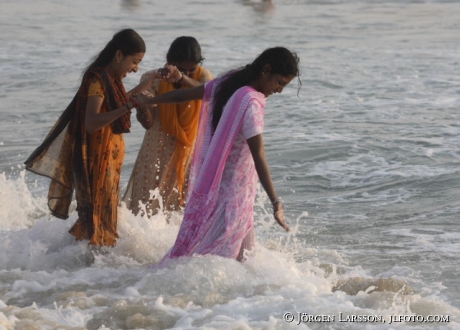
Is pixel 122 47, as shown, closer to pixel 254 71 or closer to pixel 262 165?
pixel 254 71

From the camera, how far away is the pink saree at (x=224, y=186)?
4.65 metres

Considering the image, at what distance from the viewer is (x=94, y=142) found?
5125 mm

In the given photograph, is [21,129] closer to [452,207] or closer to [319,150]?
[319,150]

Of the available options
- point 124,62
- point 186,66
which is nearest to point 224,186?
point 124,62

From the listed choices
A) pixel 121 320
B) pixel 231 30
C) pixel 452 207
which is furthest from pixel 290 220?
pixel 231 30

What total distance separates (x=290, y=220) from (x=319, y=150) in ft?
8.20

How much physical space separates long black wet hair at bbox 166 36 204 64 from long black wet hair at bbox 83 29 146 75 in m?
0.64

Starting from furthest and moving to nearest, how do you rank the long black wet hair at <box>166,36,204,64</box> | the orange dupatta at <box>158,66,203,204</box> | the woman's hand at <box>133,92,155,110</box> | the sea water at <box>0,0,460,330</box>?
the orange dupatta at <box>158,66,203,204</box> → the long black wet hair at <box>166,36,204,64</box> → the woman's hand at <box>133,92,155,110</box> → the sea water at <box>0,0,460,330</box>

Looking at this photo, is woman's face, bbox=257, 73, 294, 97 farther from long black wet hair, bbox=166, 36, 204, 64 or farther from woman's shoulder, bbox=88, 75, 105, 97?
long black wet hair, bbox=166, 36, 204, 64

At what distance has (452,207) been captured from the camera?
24.6 ft

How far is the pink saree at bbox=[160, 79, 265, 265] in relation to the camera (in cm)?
465

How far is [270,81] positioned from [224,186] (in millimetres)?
613

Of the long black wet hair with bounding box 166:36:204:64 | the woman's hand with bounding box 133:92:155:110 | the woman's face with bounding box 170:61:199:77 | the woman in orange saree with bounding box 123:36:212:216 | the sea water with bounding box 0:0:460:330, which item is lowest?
the sea water with bounding box 0:0:460:330
